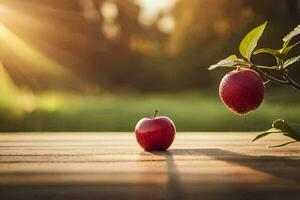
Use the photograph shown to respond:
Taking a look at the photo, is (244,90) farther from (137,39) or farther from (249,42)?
(137,39)

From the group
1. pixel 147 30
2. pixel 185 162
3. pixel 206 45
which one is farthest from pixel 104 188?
pixel 147 30

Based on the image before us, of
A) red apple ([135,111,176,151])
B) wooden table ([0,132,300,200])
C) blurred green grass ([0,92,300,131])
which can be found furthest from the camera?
blurred green grass ([0,92,300,131])

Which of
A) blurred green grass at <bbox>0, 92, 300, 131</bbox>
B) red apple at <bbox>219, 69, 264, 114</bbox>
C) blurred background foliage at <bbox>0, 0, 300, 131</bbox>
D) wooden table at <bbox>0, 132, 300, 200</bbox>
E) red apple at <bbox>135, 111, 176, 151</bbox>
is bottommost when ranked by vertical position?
wooden table at <bbox>0, 132, 300, 200</bbox>

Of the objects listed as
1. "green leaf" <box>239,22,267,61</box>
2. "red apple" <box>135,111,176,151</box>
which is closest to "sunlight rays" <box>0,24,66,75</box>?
"red apple" <box>135,111,176,151</box>

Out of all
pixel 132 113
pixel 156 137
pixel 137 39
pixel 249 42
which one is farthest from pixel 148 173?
Answer: pixel 137 39

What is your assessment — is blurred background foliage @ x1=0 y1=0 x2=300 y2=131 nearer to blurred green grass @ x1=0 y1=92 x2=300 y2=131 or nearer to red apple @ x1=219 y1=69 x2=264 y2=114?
blurred green grass @ x1=0 y1=92 x2=300 y2=131

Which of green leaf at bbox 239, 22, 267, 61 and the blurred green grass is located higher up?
the blurred green grass

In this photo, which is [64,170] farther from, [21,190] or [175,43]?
[175,43]
